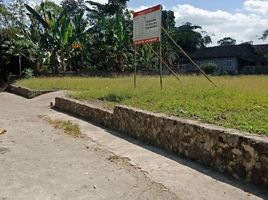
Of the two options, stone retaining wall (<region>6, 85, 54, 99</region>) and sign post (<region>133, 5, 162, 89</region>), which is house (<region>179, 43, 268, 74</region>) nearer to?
stone retaining wall (<region>6, 85, 54, 99</region>)

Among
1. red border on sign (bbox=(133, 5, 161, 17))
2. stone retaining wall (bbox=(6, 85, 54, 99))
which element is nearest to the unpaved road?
red border on sign (bbox=(133, 5, 161, 17))

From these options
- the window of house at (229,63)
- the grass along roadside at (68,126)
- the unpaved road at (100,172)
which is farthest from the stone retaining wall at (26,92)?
the window of house at (229,63)

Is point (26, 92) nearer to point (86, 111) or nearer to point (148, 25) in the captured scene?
point (86, 111)

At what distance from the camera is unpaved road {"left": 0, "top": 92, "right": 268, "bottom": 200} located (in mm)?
5406

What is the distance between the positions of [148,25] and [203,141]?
7222 millimetres

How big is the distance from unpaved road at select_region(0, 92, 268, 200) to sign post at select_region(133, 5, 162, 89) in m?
4.57

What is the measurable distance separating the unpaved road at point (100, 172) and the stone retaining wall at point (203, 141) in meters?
0.19

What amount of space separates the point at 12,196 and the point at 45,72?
25038 mm

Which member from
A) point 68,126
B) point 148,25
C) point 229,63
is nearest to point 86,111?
point 68,126

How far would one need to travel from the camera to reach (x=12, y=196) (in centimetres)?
536

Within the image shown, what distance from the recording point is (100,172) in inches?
254

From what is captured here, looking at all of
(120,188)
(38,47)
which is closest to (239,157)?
(120,188)

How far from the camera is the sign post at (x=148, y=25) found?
12.7 meters

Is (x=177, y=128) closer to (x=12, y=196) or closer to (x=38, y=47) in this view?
(x=12, y=196)
